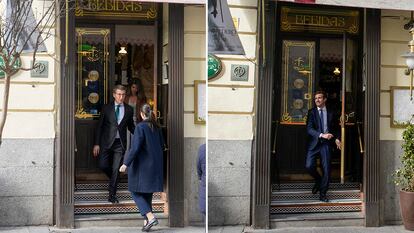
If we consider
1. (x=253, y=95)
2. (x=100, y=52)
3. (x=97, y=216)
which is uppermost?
(x=100, y=52)

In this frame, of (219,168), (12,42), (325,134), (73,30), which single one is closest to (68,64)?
(73,30)

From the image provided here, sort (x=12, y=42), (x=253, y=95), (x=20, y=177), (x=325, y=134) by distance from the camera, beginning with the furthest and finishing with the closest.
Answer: (x=325, y=134), (x=12, y=42), (x=20, y=177), (x=253, y=95)

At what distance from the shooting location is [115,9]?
139 inches

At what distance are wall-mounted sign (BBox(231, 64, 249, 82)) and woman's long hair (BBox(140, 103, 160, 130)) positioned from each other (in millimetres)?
490

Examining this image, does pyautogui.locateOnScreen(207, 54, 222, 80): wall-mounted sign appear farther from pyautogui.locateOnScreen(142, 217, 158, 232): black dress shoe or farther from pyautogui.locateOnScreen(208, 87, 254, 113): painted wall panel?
pyautogui.locateOnScreen(142, 217, 158, 232): black dress shoe

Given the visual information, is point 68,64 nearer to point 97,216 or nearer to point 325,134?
point 97,216

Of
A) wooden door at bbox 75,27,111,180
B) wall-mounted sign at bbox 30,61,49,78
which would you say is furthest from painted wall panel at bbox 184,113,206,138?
wall-mounted sign at bbox 30,61,49,78

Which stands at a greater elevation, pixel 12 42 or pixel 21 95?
pixel 12 42

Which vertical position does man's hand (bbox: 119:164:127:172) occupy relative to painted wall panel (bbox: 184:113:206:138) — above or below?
below

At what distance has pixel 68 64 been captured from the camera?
12.0 feet

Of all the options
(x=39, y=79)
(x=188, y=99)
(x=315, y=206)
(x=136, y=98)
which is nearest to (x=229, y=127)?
(x=188, y=99)

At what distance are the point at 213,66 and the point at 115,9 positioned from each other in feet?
2.31

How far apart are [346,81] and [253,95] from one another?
4.51m

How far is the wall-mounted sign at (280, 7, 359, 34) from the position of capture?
700 centimetres
